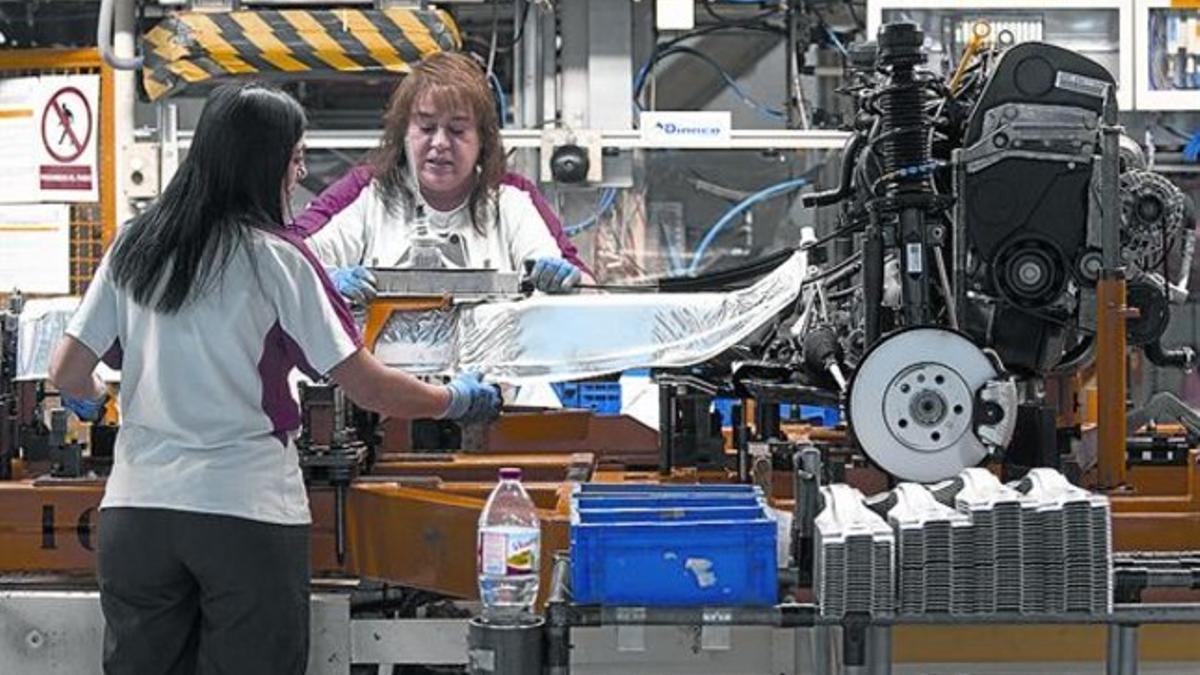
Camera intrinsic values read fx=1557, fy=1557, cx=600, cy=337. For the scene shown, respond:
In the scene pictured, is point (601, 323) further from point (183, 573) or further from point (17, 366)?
point (17, 366)

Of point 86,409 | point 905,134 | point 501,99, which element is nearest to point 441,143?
point 86,409

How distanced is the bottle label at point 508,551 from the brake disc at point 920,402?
0.88 m

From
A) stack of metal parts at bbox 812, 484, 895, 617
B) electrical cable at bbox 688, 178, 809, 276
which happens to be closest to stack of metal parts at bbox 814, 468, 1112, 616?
stack of metal parts at bbox 812, 484, 895, 617

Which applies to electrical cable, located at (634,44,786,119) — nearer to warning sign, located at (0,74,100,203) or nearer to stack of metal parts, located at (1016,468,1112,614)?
warning sign, located at (0,74,100,203)

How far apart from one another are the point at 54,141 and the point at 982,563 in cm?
437

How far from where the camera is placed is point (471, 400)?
2.94m

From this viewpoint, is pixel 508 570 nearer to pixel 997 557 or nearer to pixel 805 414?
pixel 997 557

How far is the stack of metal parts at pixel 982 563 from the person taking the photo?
2.24 metres

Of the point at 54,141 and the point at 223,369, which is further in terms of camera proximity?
the point at 54,141

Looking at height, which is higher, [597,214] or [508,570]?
[597,214]

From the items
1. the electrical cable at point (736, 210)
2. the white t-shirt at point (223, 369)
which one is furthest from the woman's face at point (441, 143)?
the electrical cable at point (736, 210)

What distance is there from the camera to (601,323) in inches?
126

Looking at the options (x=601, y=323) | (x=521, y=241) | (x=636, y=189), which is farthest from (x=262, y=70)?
(x=601, y=323)

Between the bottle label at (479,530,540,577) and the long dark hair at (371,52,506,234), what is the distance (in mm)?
1957
